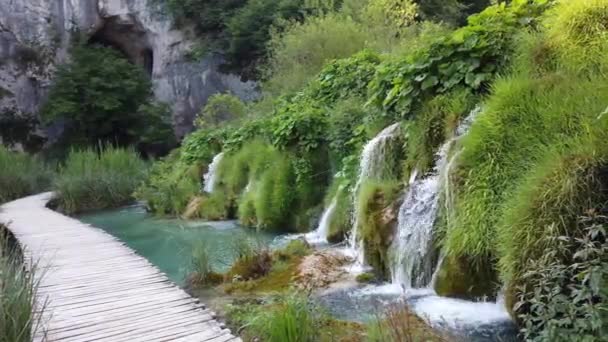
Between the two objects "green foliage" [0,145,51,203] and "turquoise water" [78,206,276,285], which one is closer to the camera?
"turquoise water" [78,206,276,285]

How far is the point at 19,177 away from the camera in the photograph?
44.6 ft

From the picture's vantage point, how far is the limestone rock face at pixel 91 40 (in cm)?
1966

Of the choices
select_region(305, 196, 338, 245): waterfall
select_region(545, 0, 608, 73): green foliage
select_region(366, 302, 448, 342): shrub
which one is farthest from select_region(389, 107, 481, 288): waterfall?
select_region(305, 196, 338, 245): waterfall

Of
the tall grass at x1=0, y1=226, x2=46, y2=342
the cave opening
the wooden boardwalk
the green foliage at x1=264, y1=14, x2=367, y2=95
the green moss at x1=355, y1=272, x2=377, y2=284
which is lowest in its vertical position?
the green moss at x1=355, y1=272, x2=377, y2=284

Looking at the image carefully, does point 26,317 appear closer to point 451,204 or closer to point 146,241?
point 451,204

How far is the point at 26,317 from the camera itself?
299 cm

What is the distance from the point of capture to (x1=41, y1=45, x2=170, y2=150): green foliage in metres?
19.0

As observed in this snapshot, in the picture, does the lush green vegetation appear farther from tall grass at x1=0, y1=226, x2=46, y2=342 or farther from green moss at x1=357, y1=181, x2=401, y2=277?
tall grass at x1=0, y1=226, x2=46, y2=342

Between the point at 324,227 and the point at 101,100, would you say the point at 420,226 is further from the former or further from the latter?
the point at 101,100

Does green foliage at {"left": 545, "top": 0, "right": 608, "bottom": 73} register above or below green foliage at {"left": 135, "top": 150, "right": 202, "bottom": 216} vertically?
above

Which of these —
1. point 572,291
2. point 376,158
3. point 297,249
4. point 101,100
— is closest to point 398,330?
point 572,291

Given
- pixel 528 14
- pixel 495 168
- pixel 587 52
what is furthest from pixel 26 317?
pixel 528 14

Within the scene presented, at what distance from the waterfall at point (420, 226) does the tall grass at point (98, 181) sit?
864cm

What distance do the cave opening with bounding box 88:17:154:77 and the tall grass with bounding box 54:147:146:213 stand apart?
8944 millimetres
